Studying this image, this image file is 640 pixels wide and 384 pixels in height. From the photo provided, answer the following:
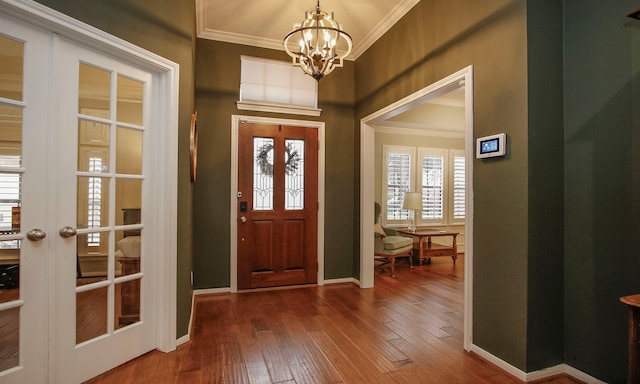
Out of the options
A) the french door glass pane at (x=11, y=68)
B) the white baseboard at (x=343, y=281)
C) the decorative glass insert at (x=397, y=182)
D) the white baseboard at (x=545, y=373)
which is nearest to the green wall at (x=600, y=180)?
the white baseboard at (x=545, y=373)

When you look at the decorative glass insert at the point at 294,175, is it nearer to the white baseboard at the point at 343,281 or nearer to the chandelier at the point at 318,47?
the white baseboard at the point at 343,281

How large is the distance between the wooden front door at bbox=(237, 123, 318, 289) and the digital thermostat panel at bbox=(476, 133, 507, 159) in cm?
233

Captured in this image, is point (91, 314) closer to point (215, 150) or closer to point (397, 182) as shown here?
point (215, 150)

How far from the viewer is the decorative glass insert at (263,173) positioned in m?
4.18

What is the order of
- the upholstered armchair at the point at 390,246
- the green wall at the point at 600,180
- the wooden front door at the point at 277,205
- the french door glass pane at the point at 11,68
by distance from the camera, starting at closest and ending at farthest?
the french door glass pane at the point at 11,68, the green wall at the point at 600,180, the wooden front door at the point at 277,205, the upholstered armchair at the point at 390,246

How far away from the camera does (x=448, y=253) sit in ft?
19.1

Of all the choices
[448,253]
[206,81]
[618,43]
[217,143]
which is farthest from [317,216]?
[618,43]

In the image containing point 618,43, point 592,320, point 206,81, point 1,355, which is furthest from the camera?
point 206,81

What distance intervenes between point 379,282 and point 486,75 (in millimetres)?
3116

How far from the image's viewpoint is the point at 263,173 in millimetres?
4219

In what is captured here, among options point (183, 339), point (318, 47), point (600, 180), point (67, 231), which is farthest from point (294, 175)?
point (600, 180)

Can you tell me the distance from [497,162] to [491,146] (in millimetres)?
124

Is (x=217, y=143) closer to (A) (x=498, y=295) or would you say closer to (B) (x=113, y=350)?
(B) (x=113, y=350)

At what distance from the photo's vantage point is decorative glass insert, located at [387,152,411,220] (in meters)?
6.57
